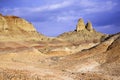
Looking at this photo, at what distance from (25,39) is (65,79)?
308 ft

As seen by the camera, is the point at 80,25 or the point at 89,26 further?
the point at 89,26

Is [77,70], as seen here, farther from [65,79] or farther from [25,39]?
[25,39]

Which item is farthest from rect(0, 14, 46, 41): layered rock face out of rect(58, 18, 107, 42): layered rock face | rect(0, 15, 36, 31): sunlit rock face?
rect(58, 18, 107, 42): layered rock face

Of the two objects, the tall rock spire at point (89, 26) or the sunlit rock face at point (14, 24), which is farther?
the tall rock spire at point (89, 26)

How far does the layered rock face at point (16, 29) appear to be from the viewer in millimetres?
108512

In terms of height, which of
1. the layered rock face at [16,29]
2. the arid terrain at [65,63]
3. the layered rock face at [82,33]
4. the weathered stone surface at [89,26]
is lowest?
the arid terrain at [65,63]

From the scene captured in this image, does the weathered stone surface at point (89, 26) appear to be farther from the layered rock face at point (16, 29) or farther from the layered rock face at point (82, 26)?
the layered rock face at point (16, 29)

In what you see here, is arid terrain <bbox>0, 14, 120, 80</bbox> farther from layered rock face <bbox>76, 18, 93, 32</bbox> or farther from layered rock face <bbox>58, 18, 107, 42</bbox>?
layered rock face <bbox>76, 18, 93, 32</bbox>

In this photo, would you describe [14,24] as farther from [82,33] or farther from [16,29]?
[82,33]

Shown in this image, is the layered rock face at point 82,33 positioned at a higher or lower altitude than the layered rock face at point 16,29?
higher

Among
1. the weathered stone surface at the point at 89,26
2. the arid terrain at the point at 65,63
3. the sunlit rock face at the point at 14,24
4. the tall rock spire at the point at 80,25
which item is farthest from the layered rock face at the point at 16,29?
the weathered stone surface at the point at 89,26

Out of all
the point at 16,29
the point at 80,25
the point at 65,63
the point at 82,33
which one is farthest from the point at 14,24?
the point at 65,63

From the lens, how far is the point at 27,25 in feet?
425

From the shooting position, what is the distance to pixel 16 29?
11925cm
